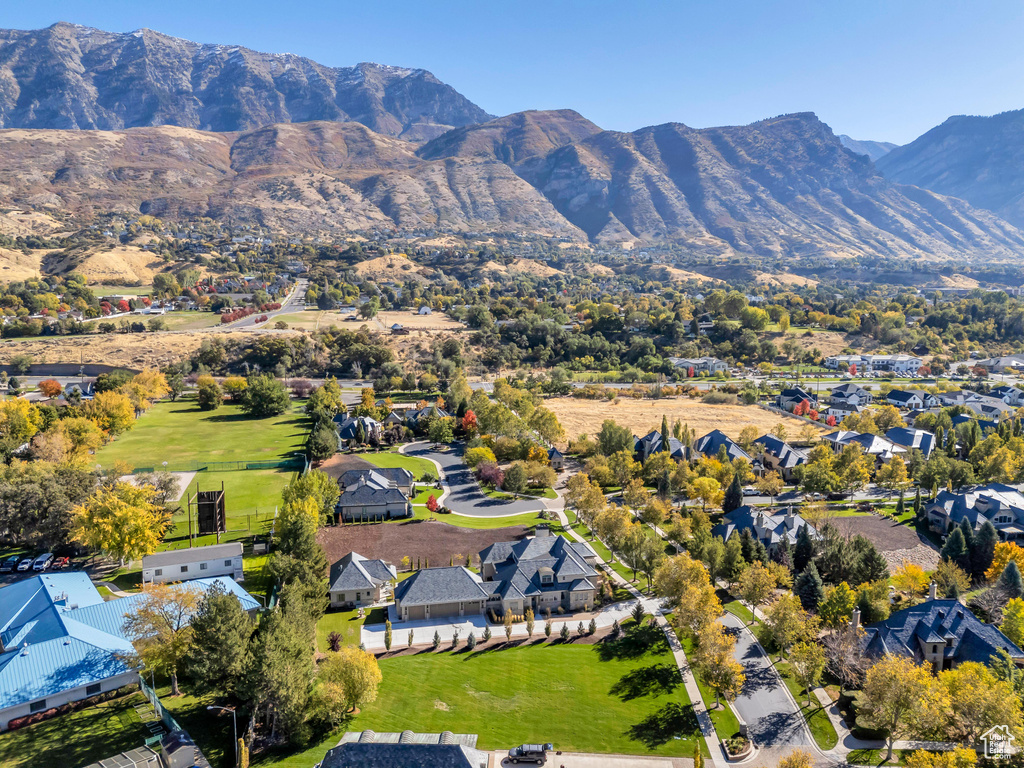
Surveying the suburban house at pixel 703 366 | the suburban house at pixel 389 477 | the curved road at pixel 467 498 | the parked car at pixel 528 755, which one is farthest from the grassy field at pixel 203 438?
the suburban house at pixel 703 366

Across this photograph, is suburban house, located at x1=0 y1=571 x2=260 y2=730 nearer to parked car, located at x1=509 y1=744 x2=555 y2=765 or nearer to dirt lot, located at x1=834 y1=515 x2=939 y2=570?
parked car, located at x1=509 y1=744 x2=555 y2=765

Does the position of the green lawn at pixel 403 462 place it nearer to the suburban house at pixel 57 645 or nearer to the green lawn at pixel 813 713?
the suburban house at pixel 57 645

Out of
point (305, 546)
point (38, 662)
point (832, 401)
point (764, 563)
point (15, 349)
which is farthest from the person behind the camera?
point (15, 349)

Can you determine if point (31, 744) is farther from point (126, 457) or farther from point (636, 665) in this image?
point (126, 457)

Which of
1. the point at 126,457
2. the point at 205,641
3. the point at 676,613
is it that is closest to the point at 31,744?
the point at 205,641

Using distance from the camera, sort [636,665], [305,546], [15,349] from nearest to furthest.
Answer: [636,665]
[305,546]
[15,349]

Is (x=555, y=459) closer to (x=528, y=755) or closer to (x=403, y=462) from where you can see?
(x=403, y=462)

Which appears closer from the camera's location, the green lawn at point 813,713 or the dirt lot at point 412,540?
the green lawn at point 813,713
